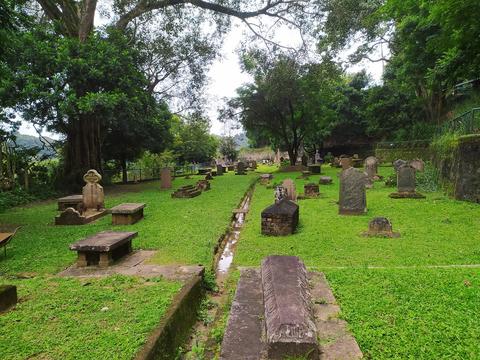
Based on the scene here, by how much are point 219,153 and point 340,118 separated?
27.2 meters

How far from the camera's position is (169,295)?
4352 mm

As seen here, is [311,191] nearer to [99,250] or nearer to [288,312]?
[99,250]

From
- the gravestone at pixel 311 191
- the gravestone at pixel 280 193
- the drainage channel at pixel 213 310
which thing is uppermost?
the gravestone at pixel 280 193

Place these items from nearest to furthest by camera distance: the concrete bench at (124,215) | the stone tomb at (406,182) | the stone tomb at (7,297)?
the stone tomb at (7,297), the concrete bench at (124,215), the stone tomb at (406,182)

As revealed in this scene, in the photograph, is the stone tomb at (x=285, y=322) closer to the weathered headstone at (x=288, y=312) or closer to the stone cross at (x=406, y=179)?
the weathered headstone at (x=288, y=312)

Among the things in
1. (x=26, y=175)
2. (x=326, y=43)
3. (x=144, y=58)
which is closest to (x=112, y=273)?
(x=26, y=175)

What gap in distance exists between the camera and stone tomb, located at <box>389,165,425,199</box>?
40.2 ft

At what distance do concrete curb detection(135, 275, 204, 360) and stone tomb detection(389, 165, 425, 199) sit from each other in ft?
32.6

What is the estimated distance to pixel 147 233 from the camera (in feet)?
27.3

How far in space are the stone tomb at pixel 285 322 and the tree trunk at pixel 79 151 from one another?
52.7ft

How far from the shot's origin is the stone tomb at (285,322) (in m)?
2.79

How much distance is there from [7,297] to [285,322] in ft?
11.2

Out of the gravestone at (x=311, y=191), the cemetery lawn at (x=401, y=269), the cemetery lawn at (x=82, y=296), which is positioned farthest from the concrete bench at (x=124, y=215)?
the gravestone at (x=311, y=191)

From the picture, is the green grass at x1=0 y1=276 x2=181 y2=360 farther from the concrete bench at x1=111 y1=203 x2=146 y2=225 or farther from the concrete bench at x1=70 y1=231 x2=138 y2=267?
the concrete bench at x1=111 y1=203 x2=146 y2=225
